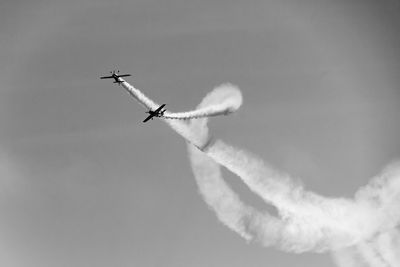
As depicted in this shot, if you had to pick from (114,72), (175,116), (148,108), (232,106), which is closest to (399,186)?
(232,106)

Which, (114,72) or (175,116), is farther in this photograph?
(114,72)

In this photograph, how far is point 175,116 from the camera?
217ft

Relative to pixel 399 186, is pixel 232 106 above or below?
below

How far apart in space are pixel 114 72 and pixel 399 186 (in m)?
47.0

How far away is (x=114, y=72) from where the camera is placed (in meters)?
70.9

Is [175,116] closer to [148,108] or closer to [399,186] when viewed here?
[148,108]

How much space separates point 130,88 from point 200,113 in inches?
491

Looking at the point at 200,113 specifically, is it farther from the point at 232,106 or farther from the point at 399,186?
A: the point at 399,186

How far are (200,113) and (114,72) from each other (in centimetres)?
1650

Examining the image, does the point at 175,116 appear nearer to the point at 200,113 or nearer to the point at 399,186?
the point at 200,113

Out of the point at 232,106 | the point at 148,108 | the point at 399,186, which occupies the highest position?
the point at 399,186

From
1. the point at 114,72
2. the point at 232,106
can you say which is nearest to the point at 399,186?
the point at 232,106

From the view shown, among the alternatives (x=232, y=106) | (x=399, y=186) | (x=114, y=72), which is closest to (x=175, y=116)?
(x=232, y=106)

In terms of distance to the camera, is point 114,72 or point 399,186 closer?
point 399,186
